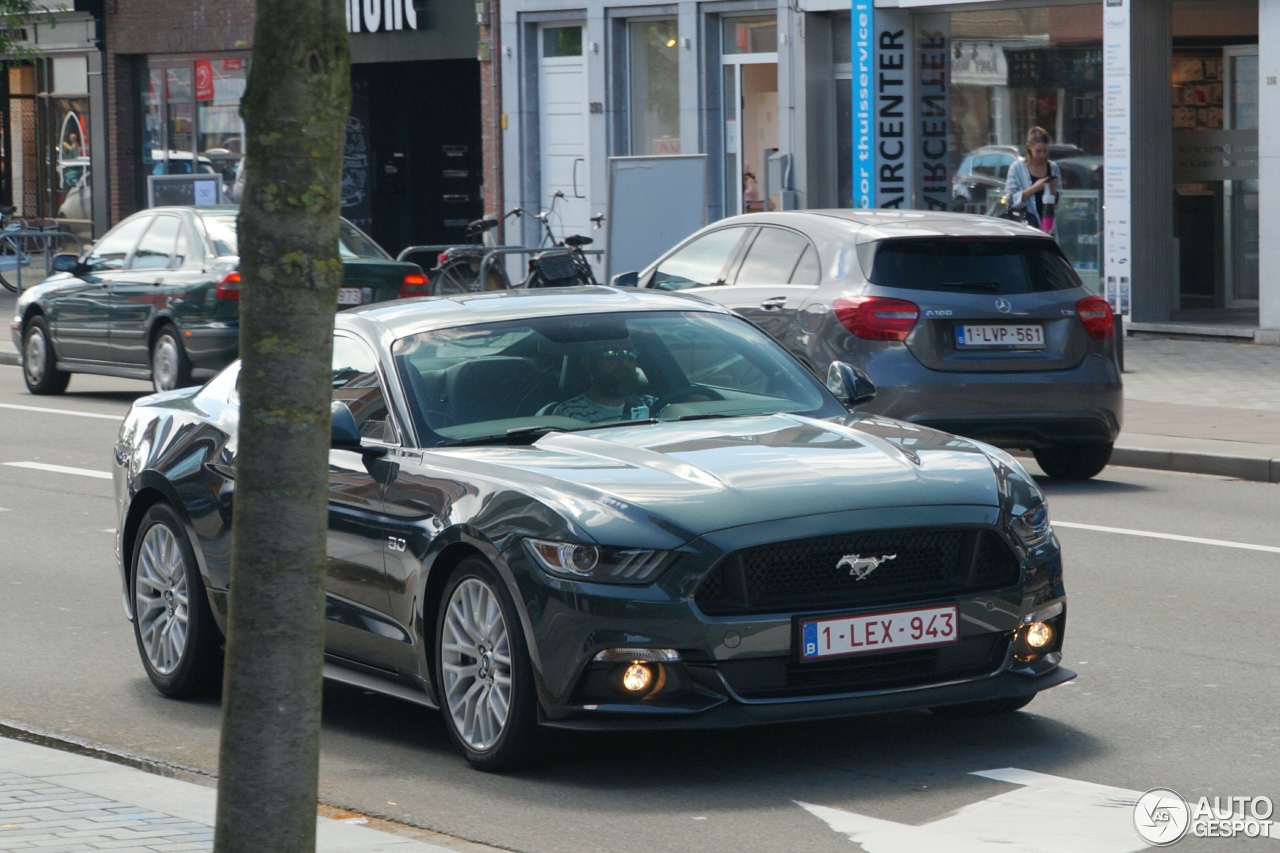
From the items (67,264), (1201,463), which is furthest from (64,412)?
(1201,463)

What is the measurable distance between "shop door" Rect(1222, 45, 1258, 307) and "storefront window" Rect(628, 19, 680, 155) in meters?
7.42

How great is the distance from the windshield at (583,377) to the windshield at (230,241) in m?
10.3

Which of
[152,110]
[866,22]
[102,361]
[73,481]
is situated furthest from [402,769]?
[152,110]

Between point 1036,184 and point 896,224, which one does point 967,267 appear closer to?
point 896,224

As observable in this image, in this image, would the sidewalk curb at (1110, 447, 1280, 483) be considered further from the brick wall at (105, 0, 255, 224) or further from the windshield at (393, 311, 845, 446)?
the brick wall at (105, 0, 255, 224)

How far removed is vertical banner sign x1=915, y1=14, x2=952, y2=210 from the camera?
79.7 feet

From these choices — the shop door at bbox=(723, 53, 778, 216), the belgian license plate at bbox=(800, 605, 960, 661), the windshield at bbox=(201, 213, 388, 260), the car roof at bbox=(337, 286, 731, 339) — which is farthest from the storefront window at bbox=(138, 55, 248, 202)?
the belgian license plate at bbox=(800, 605, 960, 661)

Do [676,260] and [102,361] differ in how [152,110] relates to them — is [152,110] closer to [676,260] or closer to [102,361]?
[102,361]

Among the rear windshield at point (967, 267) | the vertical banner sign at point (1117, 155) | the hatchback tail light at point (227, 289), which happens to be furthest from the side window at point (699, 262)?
the vertical banner sign at point (1117, 155)

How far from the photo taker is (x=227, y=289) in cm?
1733

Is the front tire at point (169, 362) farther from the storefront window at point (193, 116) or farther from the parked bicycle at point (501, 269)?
the storefront window at point (193, 116)

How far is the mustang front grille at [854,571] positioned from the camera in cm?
591

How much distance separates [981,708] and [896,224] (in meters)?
6.29

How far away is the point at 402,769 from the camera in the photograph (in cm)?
645
